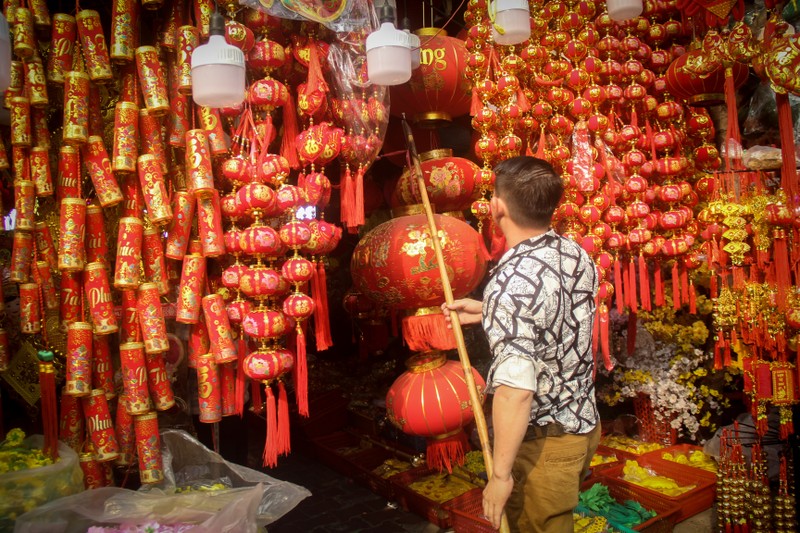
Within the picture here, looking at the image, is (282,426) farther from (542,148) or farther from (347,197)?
(542,148)

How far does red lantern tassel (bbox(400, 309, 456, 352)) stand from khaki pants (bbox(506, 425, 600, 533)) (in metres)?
1.00

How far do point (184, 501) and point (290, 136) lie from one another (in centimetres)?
149

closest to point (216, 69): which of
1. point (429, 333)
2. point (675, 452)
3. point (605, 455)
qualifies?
point (429, 333)

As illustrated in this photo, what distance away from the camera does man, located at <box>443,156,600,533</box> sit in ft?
5.61

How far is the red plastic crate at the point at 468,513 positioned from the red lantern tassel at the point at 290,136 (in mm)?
2146

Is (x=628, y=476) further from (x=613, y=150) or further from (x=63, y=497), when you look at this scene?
(x=63, y=497)

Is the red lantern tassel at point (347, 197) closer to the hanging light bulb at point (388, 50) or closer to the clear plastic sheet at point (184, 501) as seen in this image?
the hanging light bulb at point (388, 50)

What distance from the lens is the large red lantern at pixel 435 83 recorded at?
3004 mm

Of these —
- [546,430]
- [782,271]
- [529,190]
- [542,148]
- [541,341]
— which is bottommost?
[546,430]

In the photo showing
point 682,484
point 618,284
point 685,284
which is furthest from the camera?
point 682,484

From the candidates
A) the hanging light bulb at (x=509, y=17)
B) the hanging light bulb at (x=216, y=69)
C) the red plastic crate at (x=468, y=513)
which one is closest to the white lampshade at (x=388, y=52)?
the hanging light bulb at (x=509, y=17)

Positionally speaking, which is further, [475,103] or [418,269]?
[475,103]

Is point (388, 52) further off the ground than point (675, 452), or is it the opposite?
point (388, 52)

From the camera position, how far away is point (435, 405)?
9.10 ft
